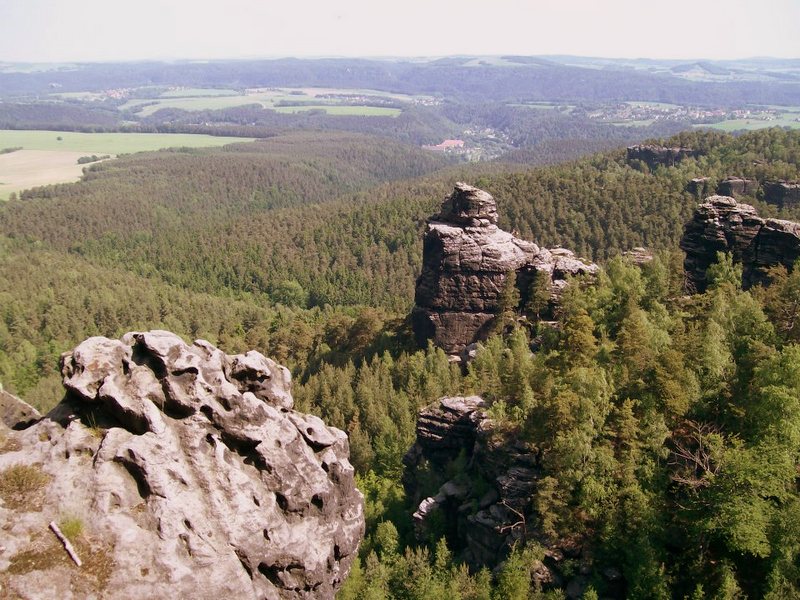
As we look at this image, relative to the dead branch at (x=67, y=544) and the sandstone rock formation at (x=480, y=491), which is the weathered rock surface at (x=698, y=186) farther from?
the dead branch at (x=67, y=544)

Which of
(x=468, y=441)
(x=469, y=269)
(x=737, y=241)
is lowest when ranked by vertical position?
(x=468, y=441)

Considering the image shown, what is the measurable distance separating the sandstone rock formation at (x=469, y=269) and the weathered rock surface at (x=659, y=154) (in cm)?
9980

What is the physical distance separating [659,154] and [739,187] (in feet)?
157

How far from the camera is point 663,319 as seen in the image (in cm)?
4647

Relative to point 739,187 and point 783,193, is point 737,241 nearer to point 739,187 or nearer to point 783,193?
point 783,193

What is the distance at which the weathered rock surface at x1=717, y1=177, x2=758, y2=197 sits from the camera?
368 ft

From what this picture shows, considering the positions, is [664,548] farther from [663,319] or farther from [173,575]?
[173,575]

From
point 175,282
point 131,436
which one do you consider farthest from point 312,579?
point 175,282

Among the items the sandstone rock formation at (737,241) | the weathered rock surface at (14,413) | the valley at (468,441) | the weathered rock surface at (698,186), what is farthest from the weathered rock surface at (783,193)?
the weathered rock surface at (14,413)

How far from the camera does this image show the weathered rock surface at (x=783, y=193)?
352ft

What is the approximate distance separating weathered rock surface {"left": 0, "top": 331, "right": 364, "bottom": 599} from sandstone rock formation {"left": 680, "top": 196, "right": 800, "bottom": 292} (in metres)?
48.9

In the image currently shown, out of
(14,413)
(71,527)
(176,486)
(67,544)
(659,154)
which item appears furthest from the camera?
(659,154)

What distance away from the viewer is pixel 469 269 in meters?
68.6

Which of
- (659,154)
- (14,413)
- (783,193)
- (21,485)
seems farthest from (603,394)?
(659,154)
